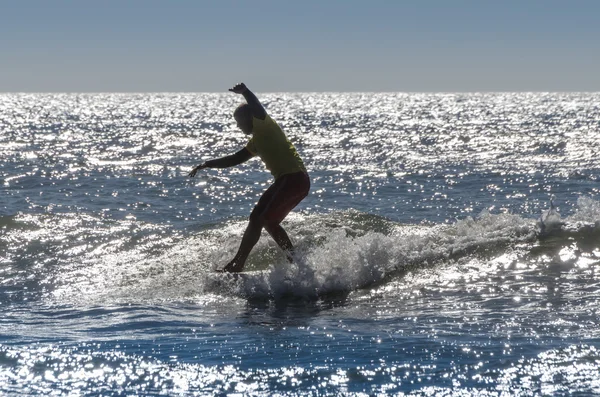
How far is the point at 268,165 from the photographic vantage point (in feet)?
28.8

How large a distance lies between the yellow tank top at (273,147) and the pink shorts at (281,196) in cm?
9

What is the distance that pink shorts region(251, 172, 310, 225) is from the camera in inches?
342

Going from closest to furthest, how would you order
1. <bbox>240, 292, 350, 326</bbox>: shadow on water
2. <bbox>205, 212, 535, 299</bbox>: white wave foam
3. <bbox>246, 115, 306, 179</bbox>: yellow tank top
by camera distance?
<bbox>240, 292, 350, 326</bbox>: shadow on water
<bbox>205, 212, 535, 299</bbox>: white wave foam
<bbox>246, 115, 306, 179</bbox>: yellow tank top

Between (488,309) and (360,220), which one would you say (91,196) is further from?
(488,309)

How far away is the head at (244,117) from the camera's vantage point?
851 cm

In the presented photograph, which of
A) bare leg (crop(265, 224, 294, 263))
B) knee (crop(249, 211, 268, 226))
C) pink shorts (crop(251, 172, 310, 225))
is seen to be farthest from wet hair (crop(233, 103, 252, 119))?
bare leg (crop(265, 224, 294, 263))

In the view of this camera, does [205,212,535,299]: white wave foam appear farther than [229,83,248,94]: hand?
No

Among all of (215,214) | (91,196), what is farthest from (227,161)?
(91,196)

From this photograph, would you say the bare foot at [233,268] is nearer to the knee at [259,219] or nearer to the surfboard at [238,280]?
the surfboard at [238,280]

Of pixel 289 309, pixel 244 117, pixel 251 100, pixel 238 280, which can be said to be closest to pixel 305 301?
pixel 289 309

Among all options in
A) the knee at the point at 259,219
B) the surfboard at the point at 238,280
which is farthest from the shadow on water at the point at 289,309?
the knee at the point at 259,219

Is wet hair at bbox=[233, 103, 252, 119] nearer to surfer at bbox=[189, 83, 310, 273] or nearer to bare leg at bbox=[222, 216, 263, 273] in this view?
surfer at bbox=[189, 83, 310, 273]

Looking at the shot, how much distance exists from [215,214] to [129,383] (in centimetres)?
1096

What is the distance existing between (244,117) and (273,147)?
45cm
